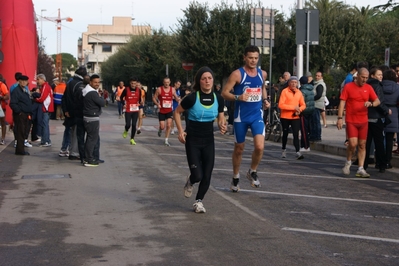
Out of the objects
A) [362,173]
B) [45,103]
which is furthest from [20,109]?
[362,173]

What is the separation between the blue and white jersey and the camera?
9.96 meters

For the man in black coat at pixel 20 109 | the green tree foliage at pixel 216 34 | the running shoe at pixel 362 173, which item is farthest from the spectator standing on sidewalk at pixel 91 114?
the green tree foliage at pixel 216 34

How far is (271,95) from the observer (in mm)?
23922

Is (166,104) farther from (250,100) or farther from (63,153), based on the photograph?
(250,100)

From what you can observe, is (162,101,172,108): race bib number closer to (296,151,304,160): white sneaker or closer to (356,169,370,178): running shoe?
(296,151,304,160): white sneaker

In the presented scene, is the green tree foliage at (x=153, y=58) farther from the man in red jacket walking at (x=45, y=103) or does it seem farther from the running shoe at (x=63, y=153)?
the running shoe at (x=63, y=153)

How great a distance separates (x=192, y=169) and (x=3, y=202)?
277 centimetres

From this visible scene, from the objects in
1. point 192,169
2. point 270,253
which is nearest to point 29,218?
point 192,169

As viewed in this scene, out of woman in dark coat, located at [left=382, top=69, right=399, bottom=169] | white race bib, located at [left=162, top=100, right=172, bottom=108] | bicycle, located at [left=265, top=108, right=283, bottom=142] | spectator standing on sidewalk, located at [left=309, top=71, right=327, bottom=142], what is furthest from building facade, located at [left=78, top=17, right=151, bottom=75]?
woman in dark coat, located at [left=382, top=69, right=399, bottom=169]

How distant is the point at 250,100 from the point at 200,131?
1.40 meters

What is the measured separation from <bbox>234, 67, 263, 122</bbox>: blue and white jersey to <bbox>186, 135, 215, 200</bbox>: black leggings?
1.29 meters

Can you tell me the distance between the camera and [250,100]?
991 centimetres

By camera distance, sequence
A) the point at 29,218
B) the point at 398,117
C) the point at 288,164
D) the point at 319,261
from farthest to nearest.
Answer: the point at 288,164 → the point at 398,117 → the point at 29,218 → the point at 319,261

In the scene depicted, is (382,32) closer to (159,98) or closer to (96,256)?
(159,98)
